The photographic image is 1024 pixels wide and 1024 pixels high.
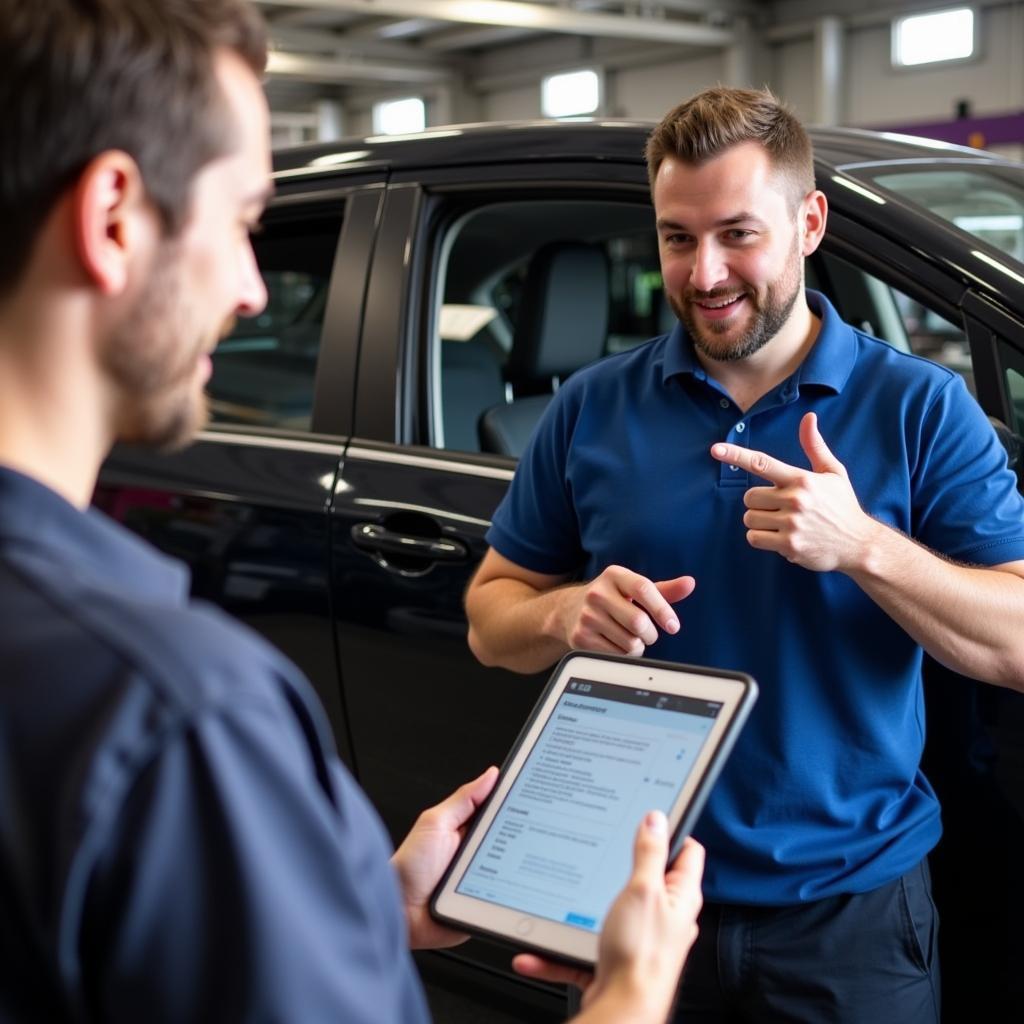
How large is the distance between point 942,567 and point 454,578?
944mm

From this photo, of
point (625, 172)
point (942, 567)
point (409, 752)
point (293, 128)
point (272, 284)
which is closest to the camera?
point (942, 567)

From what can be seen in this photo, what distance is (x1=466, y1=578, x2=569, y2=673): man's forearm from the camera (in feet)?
5.63

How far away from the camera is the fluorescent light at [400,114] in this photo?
55.2 ft

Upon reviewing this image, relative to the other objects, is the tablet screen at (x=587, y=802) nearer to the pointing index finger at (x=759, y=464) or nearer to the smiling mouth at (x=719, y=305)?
the pointing index finger at (x=759, y=464)

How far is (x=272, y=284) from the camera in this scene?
376 centimetres

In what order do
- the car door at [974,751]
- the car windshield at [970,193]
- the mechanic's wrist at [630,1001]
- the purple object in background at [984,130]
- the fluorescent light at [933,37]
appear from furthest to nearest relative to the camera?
1. the fluorescent light at [933,37]
2. the purple object in background at [984,130]
3. the car windshield at [970,193]
4. the car door at [974,751]
5. the mechanic's wrist at [630,1001]

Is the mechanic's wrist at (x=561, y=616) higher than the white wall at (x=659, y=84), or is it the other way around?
the white wall at (x=659, y=84)

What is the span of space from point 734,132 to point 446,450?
0.91 meters

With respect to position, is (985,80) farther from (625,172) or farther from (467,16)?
(625,172)

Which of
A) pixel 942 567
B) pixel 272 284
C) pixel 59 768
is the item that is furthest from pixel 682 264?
pixel 272 284

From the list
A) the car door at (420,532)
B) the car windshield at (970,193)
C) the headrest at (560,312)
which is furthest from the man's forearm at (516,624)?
the headrest at (560,312)

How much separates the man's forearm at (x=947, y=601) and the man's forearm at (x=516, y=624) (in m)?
0.38

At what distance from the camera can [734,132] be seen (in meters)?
1.65

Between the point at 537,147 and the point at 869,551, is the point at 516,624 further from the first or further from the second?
the point at 537,147
